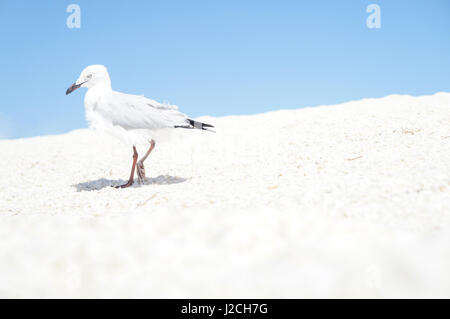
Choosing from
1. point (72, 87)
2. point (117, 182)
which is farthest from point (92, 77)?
point (117, 182)

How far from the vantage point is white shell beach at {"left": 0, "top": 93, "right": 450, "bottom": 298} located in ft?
7.48

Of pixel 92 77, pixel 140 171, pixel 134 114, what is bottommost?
pixel 140 171

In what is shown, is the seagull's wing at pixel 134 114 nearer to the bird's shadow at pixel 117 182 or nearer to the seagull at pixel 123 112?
the seagull at pixel 123 112

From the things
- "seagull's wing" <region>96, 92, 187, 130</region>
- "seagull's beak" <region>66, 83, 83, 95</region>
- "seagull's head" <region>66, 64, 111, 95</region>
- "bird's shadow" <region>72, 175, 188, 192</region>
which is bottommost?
"bird's shadow" <region>72, 175, 188, 192</region>

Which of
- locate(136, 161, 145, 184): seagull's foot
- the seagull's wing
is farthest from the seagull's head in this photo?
locate(136, 161, 145, 184): seagull's foot

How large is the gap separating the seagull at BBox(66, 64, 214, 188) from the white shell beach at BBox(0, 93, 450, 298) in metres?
0.28

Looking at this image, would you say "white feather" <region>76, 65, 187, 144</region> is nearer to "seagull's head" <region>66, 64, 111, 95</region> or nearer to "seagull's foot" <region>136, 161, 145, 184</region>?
"seagull's head" <region>66, 64, 111, 95</region>

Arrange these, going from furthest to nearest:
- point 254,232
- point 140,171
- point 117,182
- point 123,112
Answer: point 117,182 → point 140,171 → point 123,112 → point 254,232

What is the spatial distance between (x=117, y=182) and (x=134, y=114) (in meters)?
1.68

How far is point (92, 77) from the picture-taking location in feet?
19.4

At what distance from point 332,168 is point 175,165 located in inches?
142

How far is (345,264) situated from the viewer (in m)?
2.36

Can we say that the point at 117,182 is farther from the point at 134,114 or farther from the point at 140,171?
the point at 134,114

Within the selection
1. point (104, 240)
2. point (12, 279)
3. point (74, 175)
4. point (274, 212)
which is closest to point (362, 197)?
point (274, 212)
